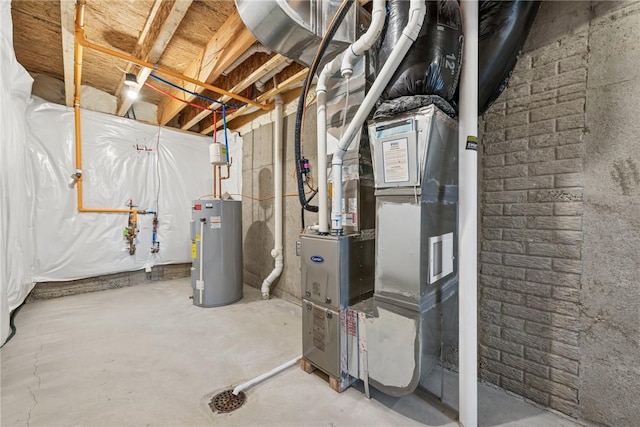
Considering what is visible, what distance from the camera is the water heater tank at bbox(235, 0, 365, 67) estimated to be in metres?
1.51

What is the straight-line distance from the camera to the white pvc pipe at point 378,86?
3.84 ft

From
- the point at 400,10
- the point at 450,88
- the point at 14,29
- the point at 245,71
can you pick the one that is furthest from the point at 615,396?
the point at 14,29

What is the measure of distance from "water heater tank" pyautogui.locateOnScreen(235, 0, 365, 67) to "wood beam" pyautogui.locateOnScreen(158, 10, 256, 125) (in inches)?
19.3

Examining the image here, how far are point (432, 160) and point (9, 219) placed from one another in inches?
129

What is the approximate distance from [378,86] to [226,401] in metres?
1.99

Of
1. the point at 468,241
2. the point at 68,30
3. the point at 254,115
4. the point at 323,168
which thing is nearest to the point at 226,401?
the point at 323,168

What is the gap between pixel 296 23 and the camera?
1552mm

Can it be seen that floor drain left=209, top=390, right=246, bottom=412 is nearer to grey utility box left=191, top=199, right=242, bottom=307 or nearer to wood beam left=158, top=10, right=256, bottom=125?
grey utility box left=191, top=199, right=242, bottom=307

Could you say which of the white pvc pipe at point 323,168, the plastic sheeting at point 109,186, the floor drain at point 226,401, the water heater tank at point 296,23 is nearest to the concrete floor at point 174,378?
the floor drain at point 226,401

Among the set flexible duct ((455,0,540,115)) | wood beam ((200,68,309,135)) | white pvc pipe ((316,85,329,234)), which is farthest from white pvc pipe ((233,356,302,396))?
wood beam ((200,68,309,135))

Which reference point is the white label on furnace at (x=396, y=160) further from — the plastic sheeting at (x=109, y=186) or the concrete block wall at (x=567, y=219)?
the plastic sheeting at (x=109, y=186)

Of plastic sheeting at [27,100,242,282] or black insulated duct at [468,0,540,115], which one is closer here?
black insulated duct at [468,0,540,115]

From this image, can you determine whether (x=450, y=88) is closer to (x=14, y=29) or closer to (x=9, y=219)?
(x=9, y=219)

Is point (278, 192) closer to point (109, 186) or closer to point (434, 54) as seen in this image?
point (434, 54)
